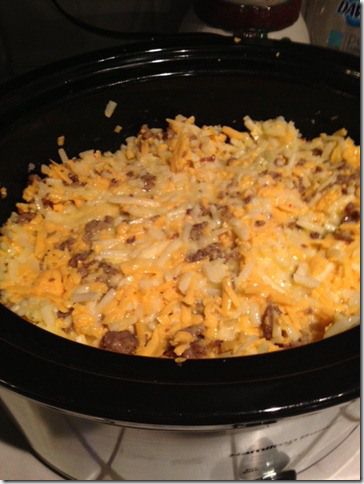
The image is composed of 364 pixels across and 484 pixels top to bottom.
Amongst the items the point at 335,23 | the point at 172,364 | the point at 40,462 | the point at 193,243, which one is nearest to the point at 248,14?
the point at 335,23

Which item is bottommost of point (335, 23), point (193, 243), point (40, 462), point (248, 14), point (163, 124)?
point (40, 462)

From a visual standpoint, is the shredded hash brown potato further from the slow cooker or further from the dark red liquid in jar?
the dark red liquid in jar

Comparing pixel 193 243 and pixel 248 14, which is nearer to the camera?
pixel 193 243

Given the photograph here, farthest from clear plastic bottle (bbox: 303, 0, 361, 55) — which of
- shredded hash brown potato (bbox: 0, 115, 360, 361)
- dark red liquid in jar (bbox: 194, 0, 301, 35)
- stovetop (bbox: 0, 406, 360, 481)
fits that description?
stovetop (bbox: 0, 406, 360, 481)

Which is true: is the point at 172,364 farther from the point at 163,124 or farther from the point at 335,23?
the point at 335,23

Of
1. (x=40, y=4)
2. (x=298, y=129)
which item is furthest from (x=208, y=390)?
(x=40, y=4)

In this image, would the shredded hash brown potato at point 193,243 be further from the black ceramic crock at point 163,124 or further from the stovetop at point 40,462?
the stovetop at point 40,462

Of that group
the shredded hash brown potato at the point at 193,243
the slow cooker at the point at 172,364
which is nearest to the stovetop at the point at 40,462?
the slow cooker at the point at 172,364

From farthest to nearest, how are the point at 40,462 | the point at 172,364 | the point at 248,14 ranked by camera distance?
1. the point at 248,14
2. the point at 40,462
3. the point at 172,364
